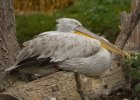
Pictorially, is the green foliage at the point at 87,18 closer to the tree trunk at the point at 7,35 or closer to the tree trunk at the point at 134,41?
the tree trunk at the point at 134,41

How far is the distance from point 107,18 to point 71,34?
17.0ft

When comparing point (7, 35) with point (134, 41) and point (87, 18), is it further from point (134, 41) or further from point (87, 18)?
point (87, 18)

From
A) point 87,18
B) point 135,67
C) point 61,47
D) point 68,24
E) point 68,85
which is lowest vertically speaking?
point 68,85

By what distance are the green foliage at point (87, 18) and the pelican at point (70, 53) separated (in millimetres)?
3814

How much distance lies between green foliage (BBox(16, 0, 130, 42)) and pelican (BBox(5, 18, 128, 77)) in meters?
3.81

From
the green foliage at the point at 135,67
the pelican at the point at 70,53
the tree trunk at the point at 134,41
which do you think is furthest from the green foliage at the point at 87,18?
the pelican at the point at 70,53

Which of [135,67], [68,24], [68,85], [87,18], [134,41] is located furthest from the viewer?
[87,18]

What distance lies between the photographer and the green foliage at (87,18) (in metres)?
10.4

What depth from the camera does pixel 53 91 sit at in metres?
6.17

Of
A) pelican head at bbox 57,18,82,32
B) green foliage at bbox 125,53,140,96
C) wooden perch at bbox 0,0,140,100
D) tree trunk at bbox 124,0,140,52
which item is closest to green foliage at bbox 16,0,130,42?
tree trunk at bbox 124,0,140,52

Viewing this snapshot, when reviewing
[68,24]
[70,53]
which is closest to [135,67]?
[68,24]

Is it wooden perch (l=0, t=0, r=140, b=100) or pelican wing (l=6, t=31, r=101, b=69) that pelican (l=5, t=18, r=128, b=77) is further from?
wooden perch (l=0, t=0, r=140, b=100)

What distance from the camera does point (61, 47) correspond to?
5801 millimetres

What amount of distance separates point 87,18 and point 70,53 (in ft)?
Answer: 18.0
